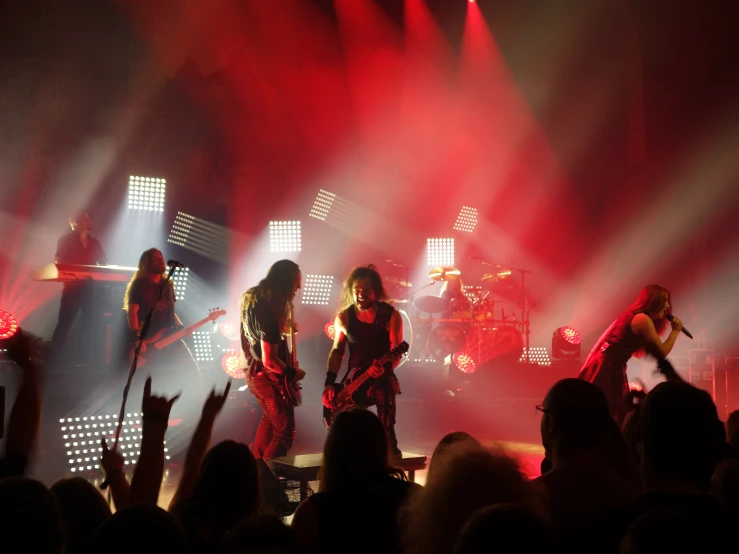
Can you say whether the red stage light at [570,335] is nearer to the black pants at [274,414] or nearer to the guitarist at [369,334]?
the guitarist at [369,334]

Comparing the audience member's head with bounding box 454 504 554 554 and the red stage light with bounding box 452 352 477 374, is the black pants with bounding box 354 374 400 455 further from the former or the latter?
the red stage light with bounding box 452 352 477 374

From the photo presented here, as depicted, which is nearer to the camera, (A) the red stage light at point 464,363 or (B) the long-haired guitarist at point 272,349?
(B) the long-haired guitarist at point 272,349

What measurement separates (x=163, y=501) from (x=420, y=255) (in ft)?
33.6

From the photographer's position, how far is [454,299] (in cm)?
1258

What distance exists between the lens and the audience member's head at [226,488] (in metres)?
2.18

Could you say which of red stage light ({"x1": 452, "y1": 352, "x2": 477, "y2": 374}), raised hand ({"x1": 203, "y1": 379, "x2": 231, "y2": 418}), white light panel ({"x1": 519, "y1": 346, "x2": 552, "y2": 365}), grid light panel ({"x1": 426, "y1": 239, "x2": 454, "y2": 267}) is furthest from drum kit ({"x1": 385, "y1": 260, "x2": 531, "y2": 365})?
raised hand ({"x1": 203, "y1": 379, "x2": 231, "y2": 418})

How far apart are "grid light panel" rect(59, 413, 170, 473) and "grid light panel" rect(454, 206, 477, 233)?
10.3 meters

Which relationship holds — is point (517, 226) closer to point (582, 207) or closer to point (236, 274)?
point (582, 207)

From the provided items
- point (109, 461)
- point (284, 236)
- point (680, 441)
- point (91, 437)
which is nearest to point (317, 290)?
point (284, 236)

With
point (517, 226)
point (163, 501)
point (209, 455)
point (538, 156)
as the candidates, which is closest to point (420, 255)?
point (517, 226)

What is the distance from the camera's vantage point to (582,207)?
15.0 m

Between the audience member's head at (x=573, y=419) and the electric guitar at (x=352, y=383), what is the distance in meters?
2.90

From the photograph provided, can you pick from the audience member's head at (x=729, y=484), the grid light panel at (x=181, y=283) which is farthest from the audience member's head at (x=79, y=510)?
the grid light panel at (x=181, y=283)

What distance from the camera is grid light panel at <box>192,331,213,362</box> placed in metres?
9.68
